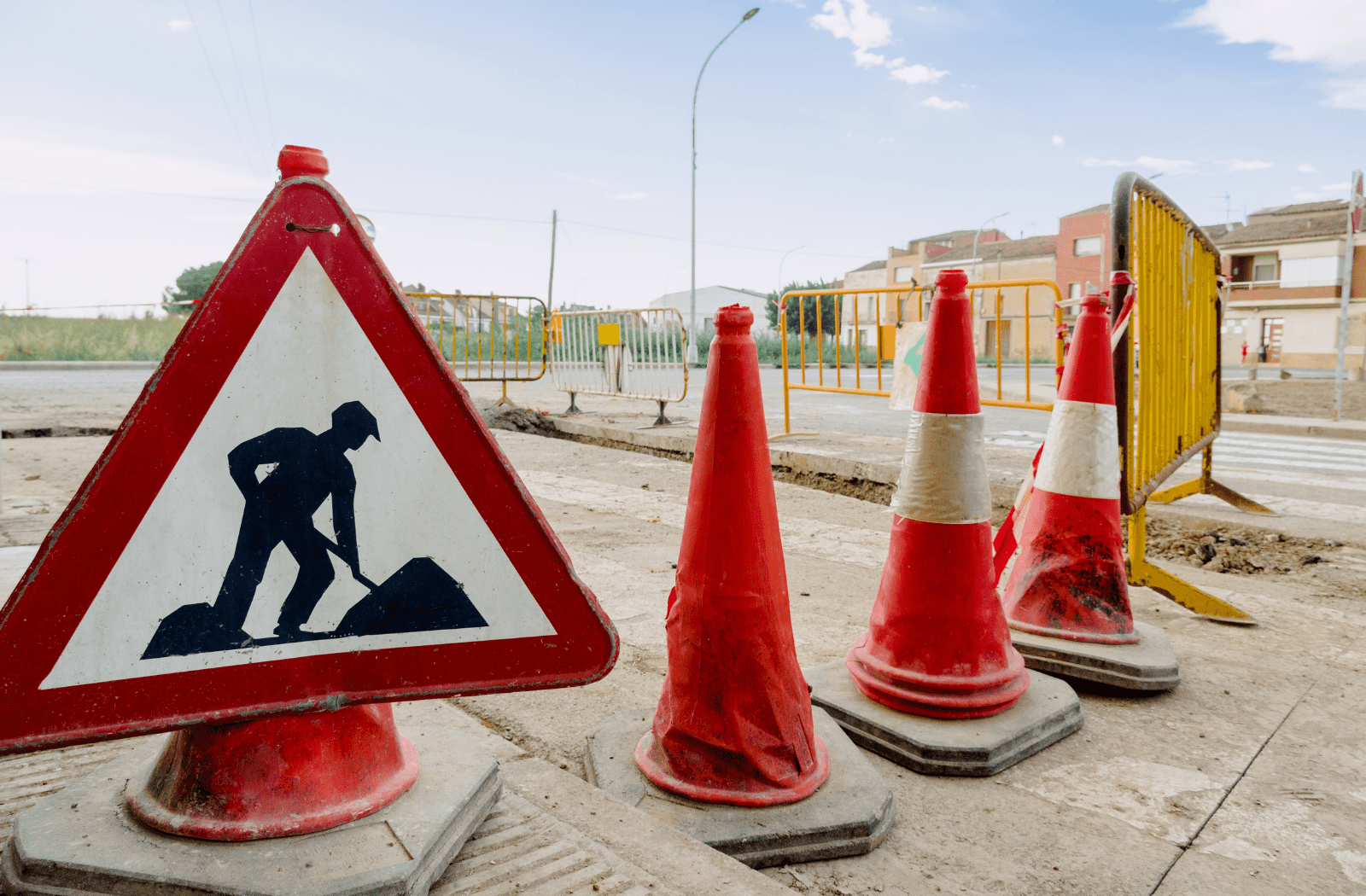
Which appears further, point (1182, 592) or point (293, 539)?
point (1182, 592)

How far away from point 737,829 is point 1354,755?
189 cm

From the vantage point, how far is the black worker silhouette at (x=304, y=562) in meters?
1.41

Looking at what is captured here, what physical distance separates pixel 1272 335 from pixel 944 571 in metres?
59.1

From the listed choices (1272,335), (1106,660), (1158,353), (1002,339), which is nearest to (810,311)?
(1002,339)

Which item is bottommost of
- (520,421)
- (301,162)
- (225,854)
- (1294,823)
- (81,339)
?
(1294,823)

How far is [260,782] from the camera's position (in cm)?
152

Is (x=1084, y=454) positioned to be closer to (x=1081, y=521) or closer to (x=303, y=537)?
(x=1081, y=521)

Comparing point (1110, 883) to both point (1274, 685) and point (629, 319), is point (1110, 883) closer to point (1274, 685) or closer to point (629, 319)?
point (1274, 685)

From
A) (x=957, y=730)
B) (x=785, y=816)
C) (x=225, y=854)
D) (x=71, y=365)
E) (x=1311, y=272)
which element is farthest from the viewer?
(x=1311, y=272)

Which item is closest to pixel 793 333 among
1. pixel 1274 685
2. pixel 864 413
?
pixel 864 413

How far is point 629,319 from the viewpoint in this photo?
40.2 feet

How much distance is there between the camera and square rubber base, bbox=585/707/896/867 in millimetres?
1833

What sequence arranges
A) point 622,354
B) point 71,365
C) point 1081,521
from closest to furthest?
point 1081,521 → point 622,354 → point 71,365

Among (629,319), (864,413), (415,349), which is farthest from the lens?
(864,413)
